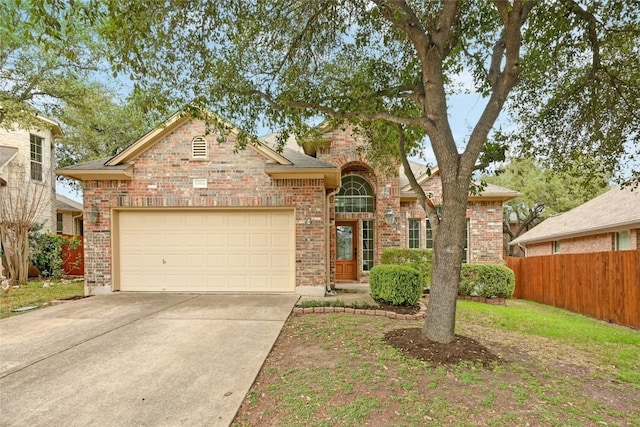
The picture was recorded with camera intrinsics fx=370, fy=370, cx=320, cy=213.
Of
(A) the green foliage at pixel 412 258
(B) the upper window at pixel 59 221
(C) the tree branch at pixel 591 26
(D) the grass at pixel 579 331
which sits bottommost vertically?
(D) the grass at pixel 579 331

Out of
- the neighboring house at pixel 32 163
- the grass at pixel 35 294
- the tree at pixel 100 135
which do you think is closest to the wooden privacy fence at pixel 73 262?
the neighboring house at pixel 32 163

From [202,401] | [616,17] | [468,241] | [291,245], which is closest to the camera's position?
[202,401]

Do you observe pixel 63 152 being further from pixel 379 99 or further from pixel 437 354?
pixel 437 354

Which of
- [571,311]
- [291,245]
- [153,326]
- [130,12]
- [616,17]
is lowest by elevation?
[571,311]

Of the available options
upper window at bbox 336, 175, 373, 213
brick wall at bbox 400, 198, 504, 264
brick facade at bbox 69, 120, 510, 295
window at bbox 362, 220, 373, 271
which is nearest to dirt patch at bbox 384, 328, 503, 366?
brick facade at bbox 69, 120, 510, 295

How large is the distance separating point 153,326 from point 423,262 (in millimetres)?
7754

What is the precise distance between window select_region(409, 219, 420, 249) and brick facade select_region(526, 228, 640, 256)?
6.34 meters

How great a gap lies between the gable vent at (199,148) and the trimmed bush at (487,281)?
787 cm

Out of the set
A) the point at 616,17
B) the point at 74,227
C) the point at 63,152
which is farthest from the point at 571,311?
the point at 63,152

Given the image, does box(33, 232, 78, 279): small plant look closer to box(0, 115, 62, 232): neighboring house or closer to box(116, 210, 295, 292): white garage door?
box(0, 115, 62, 232): neighboring house

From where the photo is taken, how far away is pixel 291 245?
31.5 ft

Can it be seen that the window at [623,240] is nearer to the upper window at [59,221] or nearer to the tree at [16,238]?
the tree at [16,238]

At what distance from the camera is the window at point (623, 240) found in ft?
38.5

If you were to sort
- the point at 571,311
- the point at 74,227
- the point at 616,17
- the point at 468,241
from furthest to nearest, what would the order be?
the point at 74,227
the point at 468,241
the point at 571,311
the point at 616,17
